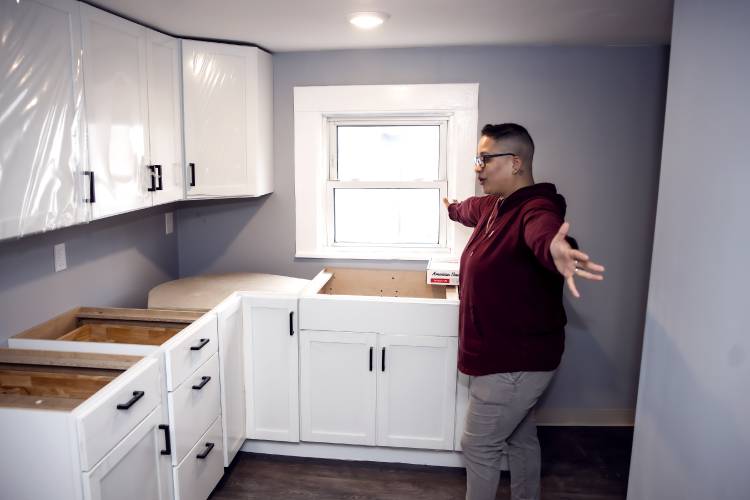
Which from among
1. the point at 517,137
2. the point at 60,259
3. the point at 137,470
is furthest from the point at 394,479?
the point at 60,259

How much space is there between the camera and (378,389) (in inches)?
103

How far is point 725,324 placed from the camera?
1381 millimetres

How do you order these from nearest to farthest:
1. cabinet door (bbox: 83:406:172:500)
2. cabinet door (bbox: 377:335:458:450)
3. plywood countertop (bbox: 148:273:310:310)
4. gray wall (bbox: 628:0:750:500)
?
1. gray wall (bbox: 628:0:750:500)
2. cabinet door (bbox: 83:406:172:500)
3. cabinet door (bbox: 377:335:458:450)
4. plywood countertop (bbox: 148:273:310:310)

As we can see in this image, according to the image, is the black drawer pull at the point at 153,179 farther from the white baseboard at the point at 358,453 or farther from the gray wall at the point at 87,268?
the white baseboard at the point at 358,453

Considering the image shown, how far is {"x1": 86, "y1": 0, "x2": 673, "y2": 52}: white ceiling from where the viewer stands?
2105mm

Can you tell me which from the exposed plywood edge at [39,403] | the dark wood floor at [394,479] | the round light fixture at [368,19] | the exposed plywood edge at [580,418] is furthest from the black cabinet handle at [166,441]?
the exposed plywood edge at [580,418]

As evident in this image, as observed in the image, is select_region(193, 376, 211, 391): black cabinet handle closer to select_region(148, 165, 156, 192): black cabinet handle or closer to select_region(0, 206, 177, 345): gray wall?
select_region(0, 206, 177, 345): gray wall

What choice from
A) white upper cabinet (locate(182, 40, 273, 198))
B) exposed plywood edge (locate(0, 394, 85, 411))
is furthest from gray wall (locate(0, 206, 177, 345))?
exposed plywood edge (locate(0, 394, 85, 411))

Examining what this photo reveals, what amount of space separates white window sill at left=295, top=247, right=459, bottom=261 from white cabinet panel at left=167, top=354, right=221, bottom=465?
39.7 inches

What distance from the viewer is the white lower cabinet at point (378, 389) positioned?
255cm

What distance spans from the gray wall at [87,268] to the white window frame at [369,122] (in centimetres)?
78

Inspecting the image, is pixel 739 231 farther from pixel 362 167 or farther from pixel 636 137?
pixel 362 167

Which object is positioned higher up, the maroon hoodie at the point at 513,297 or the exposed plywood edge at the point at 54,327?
the maroon hoodie at the point at 513,297

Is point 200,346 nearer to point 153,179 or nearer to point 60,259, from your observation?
point 60,259
